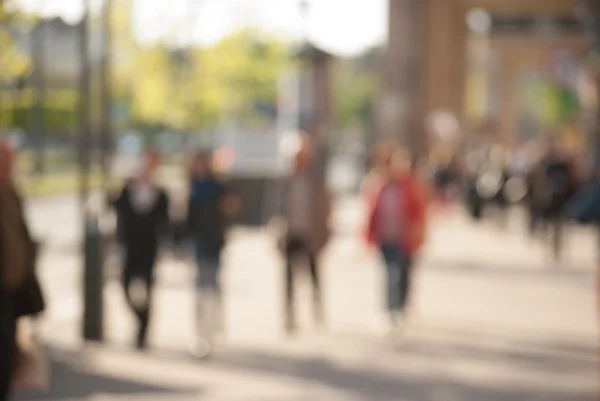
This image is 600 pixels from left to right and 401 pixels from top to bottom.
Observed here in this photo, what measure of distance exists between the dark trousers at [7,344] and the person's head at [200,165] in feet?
19.9

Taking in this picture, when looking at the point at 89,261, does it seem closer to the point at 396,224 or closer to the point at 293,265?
the point at 293,265

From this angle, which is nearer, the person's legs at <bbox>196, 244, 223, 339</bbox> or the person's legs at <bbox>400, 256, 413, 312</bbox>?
the person's legs at <bbox>196, 244, 223, 339</bbox>

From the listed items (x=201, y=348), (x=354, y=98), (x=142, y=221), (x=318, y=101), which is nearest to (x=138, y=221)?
(x=142, y=221)

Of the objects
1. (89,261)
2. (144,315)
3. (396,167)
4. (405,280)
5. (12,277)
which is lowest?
(144,315)

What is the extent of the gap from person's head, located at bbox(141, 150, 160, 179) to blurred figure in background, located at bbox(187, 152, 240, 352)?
2.04ft

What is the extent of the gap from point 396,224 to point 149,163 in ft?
8.85

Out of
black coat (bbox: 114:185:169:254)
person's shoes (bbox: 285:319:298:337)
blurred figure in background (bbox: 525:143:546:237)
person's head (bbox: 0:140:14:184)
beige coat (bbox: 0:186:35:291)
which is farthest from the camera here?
blurred figure in background (bbox: 525:143:546:237)

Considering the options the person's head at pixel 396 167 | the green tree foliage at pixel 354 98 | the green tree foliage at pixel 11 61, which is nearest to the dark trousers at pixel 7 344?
the green tree foliage at pixel 11 61

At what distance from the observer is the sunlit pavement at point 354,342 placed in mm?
12438

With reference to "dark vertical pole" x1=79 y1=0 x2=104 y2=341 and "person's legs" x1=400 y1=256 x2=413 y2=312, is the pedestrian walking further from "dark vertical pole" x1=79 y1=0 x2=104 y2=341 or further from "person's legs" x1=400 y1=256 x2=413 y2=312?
"person's legs" x1=400 y1=256 x2=413 y2=312

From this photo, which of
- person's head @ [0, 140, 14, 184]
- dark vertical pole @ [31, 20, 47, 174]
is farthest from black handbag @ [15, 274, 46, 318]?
dark vertical pole @ [31, 20, 47, 174]

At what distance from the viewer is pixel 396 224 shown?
15992 millimetres

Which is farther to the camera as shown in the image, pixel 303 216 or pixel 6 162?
pixel 303 216

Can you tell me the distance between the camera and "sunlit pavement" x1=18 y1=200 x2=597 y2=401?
490 inches
